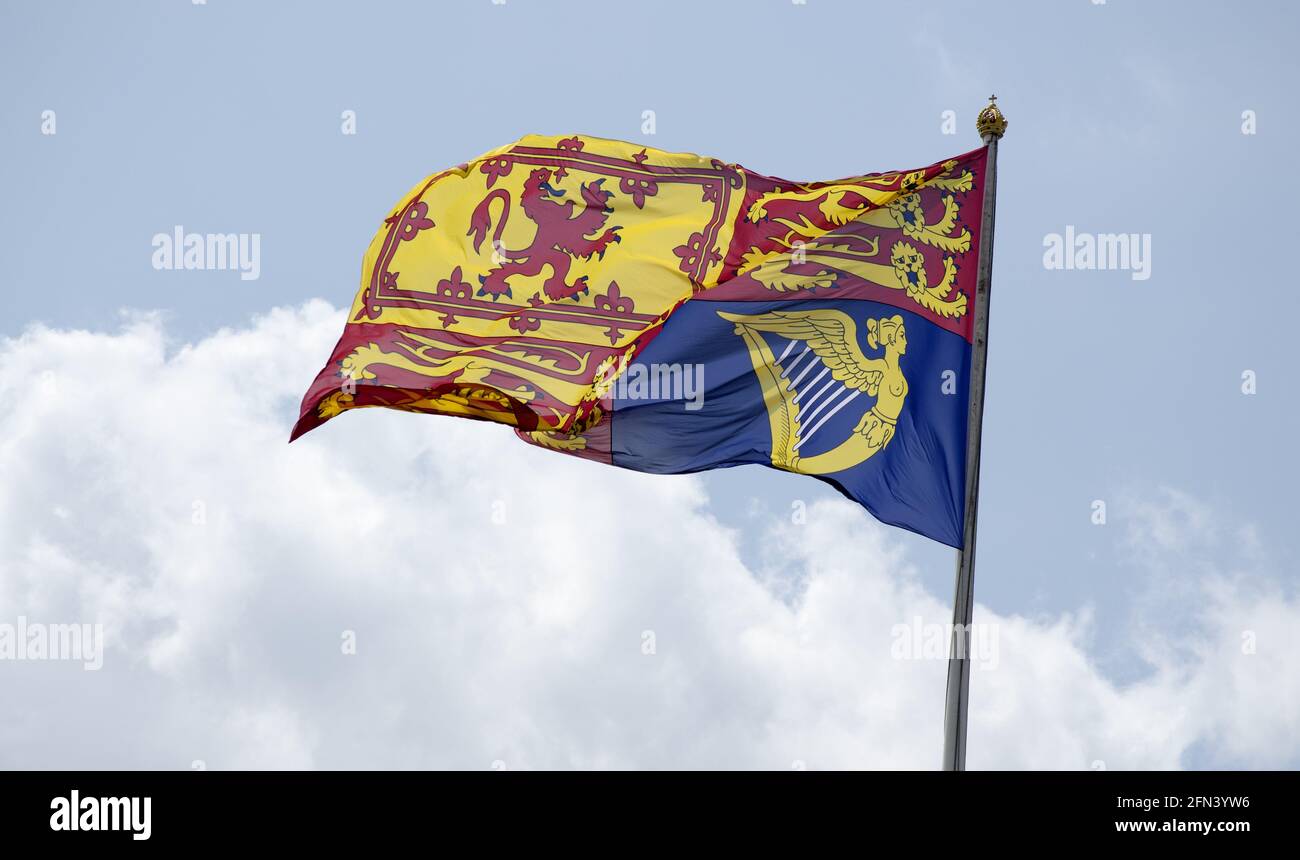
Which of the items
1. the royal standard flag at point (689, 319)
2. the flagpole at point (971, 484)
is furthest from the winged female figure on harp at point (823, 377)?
the flagpole at point (971, 484)

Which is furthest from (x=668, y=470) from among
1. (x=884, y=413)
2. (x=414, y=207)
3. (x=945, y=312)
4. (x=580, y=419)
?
(x=414, y=207)

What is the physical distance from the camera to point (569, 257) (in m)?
18.7

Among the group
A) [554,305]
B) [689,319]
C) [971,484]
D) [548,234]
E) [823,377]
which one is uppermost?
[548,234]

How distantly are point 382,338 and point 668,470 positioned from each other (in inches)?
137

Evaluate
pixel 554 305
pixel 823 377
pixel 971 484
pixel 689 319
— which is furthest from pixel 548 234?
pixel 971 484

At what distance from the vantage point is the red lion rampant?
60.6ft

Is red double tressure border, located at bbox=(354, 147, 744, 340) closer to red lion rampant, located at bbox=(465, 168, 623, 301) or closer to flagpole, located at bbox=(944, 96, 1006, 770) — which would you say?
red lion rampant, located at bbox=(465, 168, 623, 301)

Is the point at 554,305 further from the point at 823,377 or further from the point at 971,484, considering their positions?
the point at 971,484

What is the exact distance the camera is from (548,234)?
18.8 metres

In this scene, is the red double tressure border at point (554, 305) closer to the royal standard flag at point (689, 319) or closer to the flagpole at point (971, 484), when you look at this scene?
the royal standard flag at point (689, 319)

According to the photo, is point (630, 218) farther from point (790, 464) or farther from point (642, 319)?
point (790, 464)

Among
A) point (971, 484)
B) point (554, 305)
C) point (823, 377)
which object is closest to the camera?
point (971, 484)

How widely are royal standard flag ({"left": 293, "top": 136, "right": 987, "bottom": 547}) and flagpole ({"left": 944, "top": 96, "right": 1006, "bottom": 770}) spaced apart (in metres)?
0.37

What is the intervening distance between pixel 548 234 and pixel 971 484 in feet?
19.4
